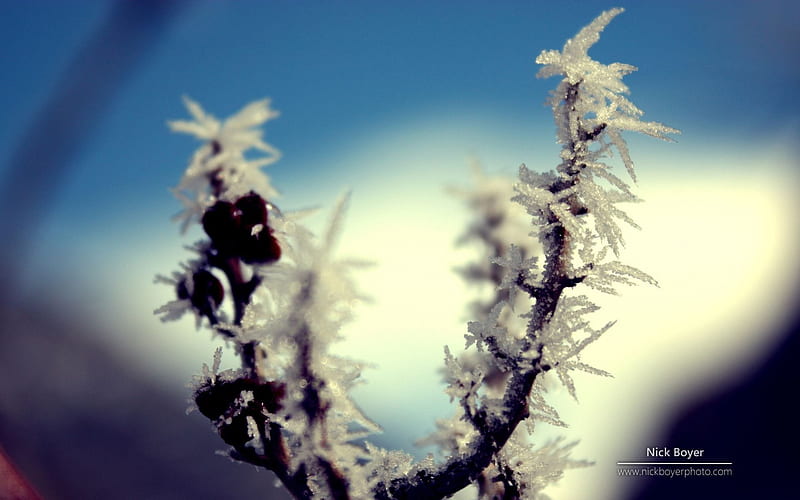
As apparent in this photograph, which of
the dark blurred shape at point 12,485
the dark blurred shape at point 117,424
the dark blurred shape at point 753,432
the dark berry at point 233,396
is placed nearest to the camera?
the dark berry at point 233,396

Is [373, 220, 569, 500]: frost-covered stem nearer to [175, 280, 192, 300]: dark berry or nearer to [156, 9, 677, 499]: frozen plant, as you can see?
[156, 9, 677, 499]: frozen plant

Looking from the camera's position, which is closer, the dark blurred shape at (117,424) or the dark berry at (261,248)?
the dark berry at (261,248)

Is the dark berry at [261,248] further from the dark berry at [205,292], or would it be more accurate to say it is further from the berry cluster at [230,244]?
the dark berry at [205,292]

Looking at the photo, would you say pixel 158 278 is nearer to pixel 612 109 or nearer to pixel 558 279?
pixel 558 279

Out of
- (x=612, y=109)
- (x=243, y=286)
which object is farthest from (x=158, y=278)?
(x=612, y=109)

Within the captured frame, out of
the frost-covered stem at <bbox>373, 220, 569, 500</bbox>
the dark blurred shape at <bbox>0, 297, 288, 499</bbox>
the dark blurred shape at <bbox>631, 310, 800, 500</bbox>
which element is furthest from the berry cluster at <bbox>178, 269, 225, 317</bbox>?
the dark blurred shape at <bbox>631, 310, 800, 500</bbox>

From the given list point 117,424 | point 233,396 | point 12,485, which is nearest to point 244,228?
point 233,396

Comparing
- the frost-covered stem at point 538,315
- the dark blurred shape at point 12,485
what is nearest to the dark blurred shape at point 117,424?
the dark blurred shape at point 12,485
